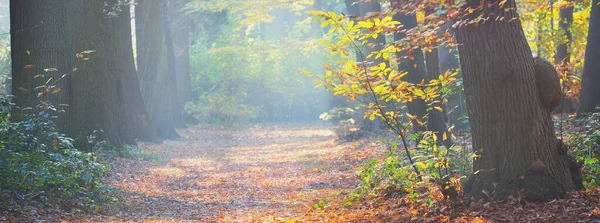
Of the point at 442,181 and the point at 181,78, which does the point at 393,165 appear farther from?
the point at 181,78

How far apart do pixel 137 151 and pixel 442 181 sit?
1175 centimetres

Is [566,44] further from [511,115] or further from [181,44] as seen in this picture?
[181,44]

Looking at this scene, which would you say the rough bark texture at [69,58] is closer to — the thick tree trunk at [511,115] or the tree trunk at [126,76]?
the tree trunk at [126,76]

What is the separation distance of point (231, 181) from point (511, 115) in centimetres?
807

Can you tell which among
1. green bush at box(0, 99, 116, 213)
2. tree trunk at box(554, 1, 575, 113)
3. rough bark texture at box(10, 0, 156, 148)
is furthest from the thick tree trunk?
tree trunk at box(554, 1, 575, 113)

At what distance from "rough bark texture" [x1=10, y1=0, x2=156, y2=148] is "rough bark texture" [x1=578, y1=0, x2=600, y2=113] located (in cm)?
993

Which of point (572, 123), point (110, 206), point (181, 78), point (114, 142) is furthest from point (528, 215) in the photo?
point (181, 78)

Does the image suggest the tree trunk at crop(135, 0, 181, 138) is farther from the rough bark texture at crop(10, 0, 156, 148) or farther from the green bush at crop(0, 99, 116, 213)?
the green bush at crop(0, 99, 116, 213)

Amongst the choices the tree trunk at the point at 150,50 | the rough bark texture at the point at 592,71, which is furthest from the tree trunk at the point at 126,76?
the rough bark texture at the point at 592,71

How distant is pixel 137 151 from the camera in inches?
720

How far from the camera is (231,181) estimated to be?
584 inches

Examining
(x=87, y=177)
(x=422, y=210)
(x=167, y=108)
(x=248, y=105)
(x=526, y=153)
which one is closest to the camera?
(x=526, y=153)

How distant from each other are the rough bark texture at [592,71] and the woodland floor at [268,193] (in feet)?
14.9

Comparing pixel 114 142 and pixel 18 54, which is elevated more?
pixel 18 54
